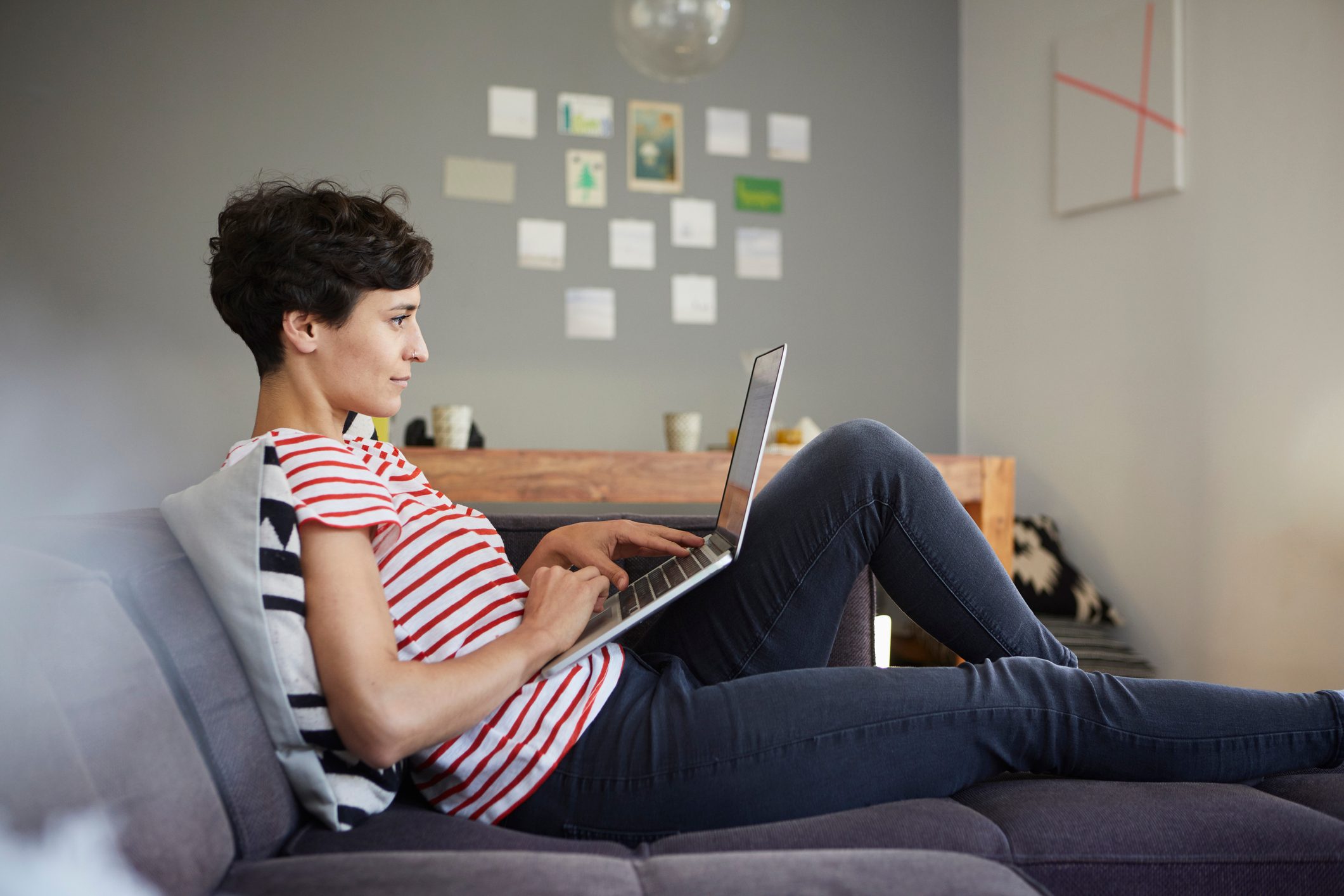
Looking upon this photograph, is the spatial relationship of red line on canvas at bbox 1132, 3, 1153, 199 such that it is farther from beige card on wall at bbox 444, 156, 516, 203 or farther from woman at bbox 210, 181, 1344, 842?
woman at bbox 210, 181, 1344, 842

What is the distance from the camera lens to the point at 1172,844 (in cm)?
85

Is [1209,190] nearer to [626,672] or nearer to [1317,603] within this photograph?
[1317,603]

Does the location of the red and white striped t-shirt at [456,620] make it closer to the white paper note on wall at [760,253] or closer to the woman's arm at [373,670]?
the woman's arm at [373,670]

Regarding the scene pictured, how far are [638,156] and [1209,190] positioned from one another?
1741 mm

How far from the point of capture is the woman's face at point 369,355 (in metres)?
1.05

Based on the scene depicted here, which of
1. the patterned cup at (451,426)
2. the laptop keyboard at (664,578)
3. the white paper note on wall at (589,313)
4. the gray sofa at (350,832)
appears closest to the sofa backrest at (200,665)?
the gray sofa at (350,832)

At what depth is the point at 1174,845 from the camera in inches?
33.6

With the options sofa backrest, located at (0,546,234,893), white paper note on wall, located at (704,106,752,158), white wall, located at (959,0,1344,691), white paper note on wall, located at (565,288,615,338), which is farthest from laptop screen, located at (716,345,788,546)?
white paper note on wall, located at (704,106,752,158)

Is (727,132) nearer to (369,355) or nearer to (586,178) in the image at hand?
(586,178)

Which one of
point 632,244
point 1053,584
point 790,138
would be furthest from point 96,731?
point 790,138

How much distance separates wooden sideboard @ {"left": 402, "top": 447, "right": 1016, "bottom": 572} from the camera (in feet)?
8.02

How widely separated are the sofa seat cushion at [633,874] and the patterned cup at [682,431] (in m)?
2.03

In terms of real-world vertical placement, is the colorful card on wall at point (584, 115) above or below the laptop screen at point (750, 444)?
above

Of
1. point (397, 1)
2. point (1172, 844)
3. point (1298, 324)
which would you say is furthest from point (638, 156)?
point (1172, 844)
